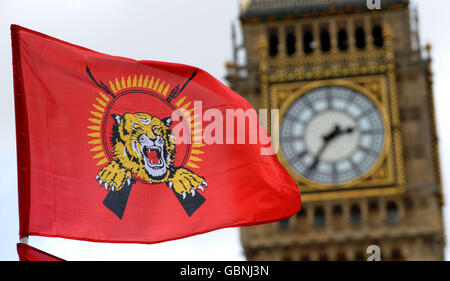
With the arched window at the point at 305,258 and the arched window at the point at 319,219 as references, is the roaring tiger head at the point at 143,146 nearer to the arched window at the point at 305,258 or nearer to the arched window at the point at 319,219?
the arched window at the point at 305,258

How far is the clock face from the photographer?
57.8 meters

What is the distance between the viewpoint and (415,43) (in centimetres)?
6034

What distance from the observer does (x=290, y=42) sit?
61.4 m

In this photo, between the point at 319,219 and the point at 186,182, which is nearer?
the point at 186,182

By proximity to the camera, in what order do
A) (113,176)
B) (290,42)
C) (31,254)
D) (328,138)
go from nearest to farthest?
1. (31,254)
2. (113,176)
3. (328,138)
4. (290,42)

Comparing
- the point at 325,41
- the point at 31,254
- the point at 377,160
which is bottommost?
the point at 31,254

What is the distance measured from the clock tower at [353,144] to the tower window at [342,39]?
1.55ft

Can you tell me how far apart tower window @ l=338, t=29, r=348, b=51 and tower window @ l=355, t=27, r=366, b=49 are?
1.37 ft

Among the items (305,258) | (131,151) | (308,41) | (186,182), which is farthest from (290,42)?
(131,151)

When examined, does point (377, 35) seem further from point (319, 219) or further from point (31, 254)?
point (31, 254)

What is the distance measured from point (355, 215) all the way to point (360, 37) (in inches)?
280

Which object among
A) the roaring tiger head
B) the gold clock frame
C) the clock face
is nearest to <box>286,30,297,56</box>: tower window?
the gold clock frame

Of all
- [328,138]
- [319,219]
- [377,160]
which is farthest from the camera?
[319,219]

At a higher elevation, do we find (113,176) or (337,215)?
(337,215)
